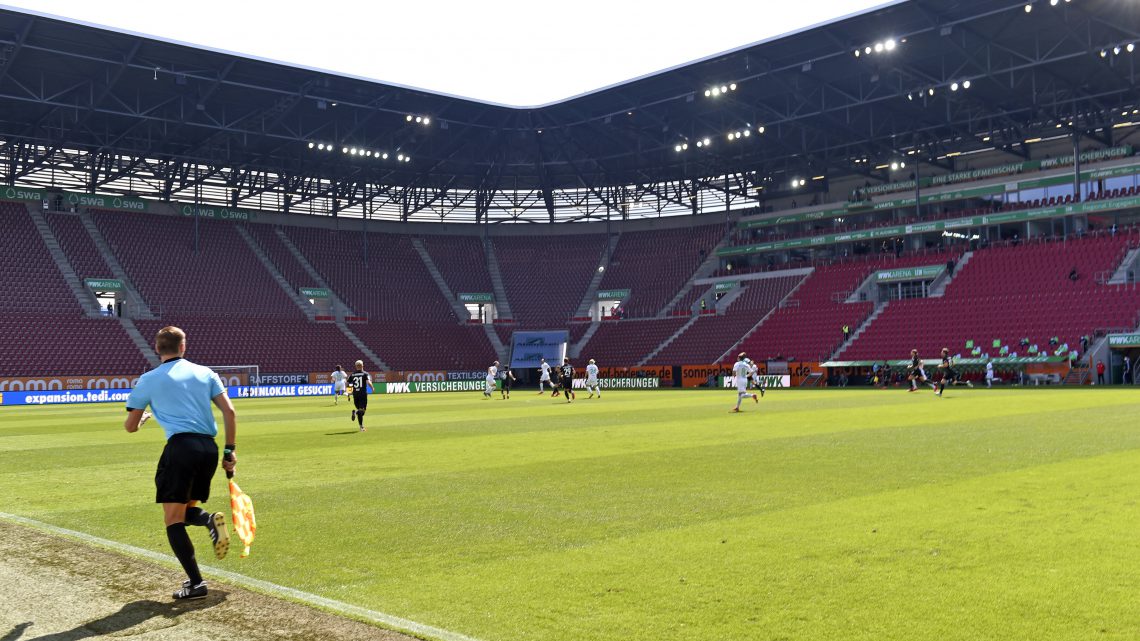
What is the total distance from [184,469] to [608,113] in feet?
196

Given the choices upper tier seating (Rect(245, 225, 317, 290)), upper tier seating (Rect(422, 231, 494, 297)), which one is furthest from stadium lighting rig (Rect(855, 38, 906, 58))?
upper tier seating (Rect(245, 225, 317, 290))

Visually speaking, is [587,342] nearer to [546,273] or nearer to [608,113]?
[546,273]

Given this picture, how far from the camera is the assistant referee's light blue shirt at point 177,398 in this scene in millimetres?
7398

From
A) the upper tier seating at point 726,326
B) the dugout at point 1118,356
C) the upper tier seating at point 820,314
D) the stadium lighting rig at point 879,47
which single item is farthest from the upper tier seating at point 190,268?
the dugout at point 1118,356

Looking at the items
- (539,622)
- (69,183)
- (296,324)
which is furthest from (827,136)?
(539,622)

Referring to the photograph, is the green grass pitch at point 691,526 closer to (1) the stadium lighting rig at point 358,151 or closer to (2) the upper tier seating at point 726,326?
(2) the upper tier seating at point 726,326

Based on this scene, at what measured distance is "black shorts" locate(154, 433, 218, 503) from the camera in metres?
7.29

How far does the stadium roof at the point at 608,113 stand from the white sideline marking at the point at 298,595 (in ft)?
141

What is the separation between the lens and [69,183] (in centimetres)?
6888

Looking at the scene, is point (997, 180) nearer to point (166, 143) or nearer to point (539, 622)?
point (166, 143)

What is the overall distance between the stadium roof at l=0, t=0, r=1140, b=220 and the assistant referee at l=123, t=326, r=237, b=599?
44338 mm

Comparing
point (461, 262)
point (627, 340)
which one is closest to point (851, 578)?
point (627, 340)

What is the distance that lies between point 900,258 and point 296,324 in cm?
4227

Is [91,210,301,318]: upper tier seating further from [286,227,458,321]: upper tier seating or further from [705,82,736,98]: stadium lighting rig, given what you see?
[705,82,736,98]: stadium lighting rig
